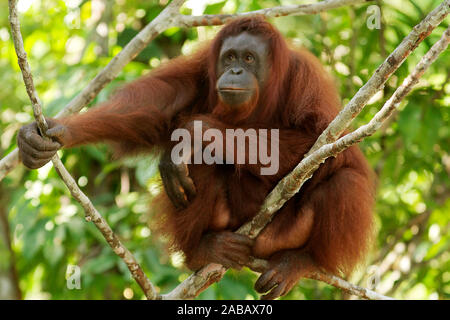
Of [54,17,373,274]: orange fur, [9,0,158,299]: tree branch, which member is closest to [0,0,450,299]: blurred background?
[54,17,373,274]: orange fur

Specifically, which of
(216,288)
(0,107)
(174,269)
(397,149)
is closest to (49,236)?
(174,269)

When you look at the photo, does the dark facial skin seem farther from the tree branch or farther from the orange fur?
the tree branch

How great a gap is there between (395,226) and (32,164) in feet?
13.5

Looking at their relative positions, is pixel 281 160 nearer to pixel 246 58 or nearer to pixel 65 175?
pixel 246 58

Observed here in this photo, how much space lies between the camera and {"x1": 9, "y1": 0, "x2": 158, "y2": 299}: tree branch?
2828 mm

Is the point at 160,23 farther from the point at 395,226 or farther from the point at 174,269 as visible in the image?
the point at 395,226

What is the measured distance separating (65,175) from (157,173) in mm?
1422
